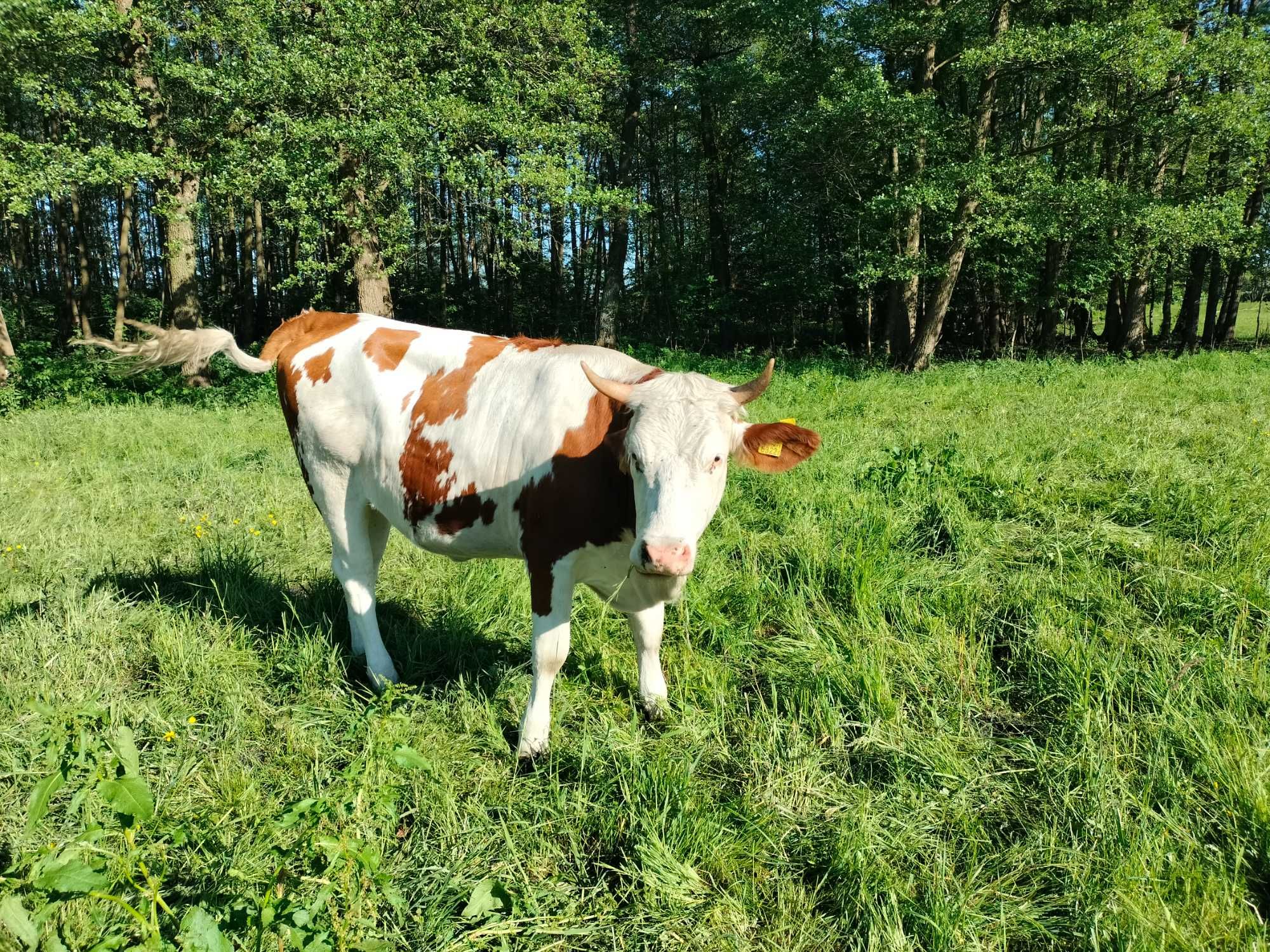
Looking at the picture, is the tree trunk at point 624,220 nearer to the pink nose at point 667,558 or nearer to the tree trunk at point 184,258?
the tree trunk at point 184,258

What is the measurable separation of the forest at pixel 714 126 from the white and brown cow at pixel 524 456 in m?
8.60

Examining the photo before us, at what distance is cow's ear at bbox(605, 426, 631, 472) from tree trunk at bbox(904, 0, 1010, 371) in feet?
37.3

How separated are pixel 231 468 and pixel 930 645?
260 inches

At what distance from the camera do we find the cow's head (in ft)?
7.28

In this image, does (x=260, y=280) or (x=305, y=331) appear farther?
(x=260, y=280)

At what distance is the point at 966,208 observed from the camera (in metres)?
12.2

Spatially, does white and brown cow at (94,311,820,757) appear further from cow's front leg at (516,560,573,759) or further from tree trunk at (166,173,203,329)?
tree trunk at (166,173,203,329)

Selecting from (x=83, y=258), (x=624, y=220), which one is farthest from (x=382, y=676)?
(x=83, y=258)

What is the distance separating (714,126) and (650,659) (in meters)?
21.5

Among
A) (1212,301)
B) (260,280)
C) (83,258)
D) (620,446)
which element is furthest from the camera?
(260,280)

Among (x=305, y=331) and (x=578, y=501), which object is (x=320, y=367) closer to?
(x=305, y=331)

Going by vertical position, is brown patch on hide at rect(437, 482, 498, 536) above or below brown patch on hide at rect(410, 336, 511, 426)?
below

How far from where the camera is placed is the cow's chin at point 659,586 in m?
2.71

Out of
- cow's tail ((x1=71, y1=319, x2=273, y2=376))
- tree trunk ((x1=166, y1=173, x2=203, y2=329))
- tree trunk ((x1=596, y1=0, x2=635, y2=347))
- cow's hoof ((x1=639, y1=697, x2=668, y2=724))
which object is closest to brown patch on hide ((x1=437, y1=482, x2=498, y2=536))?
cow's hoof ((x1=639, y1=697, x2=668, y2=724))
